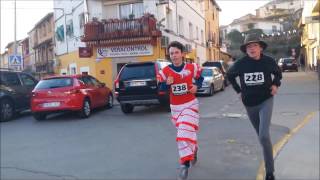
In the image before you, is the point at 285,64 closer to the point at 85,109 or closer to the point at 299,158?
the point at 299,158

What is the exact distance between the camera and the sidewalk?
22.3ft

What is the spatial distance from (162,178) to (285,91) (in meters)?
16.3

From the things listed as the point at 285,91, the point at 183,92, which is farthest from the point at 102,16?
the point at 183,92

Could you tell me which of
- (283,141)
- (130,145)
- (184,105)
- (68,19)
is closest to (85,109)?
(130,145)

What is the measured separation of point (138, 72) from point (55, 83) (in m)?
4.09

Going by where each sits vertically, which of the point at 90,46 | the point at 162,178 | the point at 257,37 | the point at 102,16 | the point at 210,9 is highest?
the point at 210,9

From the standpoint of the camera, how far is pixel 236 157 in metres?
8.44

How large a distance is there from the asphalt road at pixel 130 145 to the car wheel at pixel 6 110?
293 millimetres

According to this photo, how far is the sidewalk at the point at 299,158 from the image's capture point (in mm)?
6797

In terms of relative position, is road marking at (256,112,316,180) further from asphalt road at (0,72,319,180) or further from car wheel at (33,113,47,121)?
car wheel at (33,113,47,121)

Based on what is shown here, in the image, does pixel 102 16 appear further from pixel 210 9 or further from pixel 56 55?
pixel 210 9

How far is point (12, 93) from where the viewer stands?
16.6 m

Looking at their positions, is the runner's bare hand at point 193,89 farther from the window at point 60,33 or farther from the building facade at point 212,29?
the building facade at point 212,29

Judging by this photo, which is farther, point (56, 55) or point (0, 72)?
point (56, 55)
